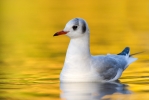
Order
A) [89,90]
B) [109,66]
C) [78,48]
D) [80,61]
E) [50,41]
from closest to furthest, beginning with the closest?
[89,90]
[80,61]
[78,48]
[109,66]
[50,41]

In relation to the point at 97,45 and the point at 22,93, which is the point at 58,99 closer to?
the point at 22,93

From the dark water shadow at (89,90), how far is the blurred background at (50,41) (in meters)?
0.18

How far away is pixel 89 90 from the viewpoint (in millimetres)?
10844

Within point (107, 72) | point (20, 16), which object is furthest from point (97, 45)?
point (20, 16)

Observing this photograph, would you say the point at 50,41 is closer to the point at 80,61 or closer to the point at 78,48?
the point at 78,48

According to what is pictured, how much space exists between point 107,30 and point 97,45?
4.33 meters

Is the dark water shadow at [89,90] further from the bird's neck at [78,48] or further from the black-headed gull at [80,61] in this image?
the bird's neck at [78,48]

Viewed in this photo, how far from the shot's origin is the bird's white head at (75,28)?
37.7 ft

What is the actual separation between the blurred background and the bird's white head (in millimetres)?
946

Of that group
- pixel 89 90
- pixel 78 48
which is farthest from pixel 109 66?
pixel 89 90

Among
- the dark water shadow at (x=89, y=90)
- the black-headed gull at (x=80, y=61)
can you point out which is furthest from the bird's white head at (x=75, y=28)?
the dark water shadow at (x=89, y=90)

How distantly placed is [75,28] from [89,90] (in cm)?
132

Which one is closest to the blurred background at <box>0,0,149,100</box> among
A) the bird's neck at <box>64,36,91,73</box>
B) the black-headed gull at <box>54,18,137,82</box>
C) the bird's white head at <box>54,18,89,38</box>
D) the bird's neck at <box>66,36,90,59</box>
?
the black-headed gull at <box>54,18,137,82</box>

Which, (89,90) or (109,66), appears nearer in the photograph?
(89,90)
